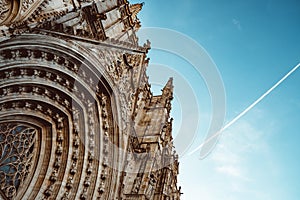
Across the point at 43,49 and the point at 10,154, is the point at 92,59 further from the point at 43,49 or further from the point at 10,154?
the point at 10,154

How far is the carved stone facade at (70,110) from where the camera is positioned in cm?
802

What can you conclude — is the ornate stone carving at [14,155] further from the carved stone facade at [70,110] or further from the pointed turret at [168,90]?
the pointed turret at [168,90]

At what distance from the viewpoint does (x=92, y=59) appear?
1047 centimetres

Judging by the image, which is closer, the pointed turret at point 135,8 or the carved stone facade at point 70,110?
the carved stone facade at point 70,110

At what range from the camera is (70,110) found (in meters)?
10.7

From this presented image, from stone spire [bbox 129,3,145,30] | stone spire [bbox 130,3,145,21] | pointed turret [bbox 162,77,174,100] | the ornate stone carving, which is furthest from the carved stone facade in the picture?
stone spire [bbox 130,3,145,21]

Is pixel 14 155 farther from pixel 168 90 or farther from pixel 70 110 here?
pixel 168 90

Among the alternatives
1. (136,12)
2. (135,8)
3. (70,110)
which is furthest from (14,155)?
(135,8)

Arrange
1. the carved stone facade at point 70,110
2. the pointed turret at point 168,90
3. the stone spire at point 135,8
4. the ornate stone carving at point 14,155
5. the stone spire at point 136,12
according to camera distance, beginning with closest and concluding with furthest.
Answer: the carved stone facade at point 70,110 < the ornate stone carving at point 14,155 < the pointed turret at point 168,90 < the stone spire at point 136,12 < the stone spire at point 135,8

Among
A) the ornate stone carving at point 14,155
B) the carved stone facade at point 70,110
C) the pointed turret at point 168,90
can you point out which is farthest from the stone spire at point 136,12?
the ornate stone carving at point 14,155

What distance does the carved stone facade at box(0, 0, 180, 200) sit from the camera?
8.02m

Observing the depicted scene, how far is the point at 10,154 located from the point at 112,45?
5.41m


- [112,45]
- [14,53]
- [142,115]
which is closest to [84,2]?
[112,45]

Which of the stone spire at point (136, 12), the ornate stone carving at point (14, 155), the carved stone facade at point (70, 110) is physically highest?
the stone spire at point (136, 12)
